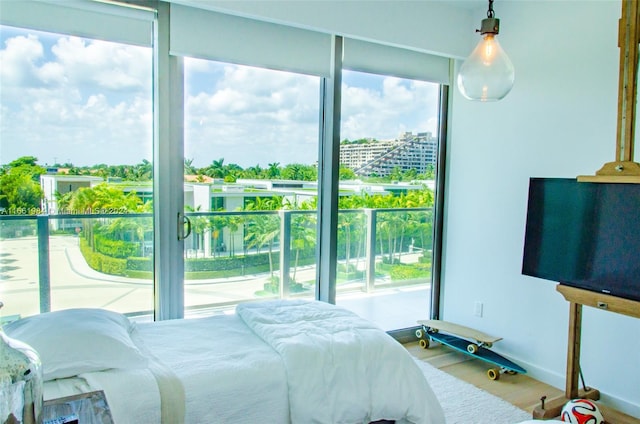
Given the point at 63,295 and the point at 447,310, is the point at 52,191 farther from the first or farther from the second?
the point at 447,310

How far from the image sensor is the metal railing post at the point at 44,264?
8.87 ft

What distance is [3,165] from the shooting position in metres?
2.57

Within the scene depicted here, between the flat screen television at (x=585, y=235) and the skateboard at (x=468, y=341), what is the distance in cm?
73

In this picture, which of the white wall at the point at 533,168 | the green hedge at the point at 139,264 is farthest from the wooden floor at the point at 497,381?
the green hedge at the point at 139,264

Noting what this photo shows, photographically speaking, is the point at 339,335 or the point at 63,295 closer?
the point at 339,335

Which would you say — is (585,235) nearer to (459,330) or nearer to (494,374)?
(494,374)

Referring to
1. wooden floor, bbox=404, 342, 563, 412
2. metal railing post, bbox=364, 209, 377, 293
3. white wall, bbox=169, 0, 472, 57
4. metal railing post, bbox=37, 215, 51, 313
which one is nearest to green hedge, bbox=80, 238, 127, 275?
metal railing post, bbox=37, 215, 51, 313

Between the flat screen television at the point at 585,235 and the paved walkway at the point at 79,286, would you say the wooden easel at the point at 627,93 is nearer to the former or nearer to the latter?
the flat screen television at the point at 585,235

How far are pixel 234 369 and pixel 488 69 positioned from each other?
189cm

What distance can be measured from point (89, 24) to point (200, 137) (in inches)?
35.3

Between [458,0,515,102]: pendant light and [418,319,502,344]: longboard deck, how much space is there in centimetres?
188

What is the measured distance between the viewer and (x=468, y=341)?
3670 millimetres

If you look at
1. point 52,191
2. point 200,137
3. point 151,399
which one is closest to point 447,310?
point 200,137

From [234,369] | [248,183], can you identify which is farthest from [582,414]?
[248,183]
